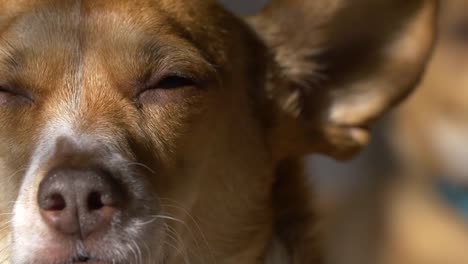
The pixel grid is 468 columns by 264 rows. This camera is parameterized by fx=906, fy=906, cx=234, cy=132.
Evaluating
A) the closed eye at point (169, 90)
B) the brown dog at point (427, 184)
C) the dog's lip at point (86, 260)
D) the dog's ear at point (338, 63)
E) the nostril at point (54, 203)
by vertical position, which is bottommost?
the brown dog at point (427, 184)

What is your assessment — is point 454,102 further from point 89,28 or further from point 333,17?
point 89,28

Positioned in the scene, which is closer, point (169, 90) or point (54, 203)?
point (54, 203)

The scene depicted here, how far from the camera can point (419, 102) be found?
15.6 feet

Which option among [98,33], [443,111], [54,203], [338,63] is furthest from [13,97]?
[443,111]

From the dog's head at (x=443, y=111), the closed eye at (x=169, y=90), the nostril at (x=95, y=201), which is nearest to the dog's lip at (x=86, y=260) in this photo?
the nostril at (x=95, y=201)

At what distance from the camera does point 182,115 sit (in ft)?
6.74

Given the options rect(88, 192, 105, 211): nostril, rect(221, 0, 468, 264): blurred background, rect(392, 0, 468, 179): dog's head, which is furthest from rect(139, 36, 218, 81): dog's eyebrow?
rect(392, 0, 468, 179): dog's head

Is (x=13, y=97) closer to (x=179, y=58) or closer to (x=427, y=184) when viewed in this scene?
(x=179, y=58)

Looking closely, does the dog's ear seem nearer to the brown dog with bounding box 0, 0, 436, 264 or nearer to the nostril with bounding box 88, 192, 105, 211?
the brown dog with bounding box 0, 0, 436, 264

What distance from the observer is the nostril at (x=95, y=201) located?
5.80 feet

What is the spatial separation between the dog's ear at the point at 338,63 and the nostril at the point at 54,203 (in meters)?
0.73

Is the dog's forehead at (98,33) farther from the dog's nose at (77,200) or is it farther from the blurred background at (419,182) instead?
the blurred background at (419,182)

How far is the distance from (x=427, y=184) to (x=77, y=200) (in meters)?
3.25

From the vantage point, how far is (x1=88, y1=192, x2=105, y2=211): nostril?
177cm
